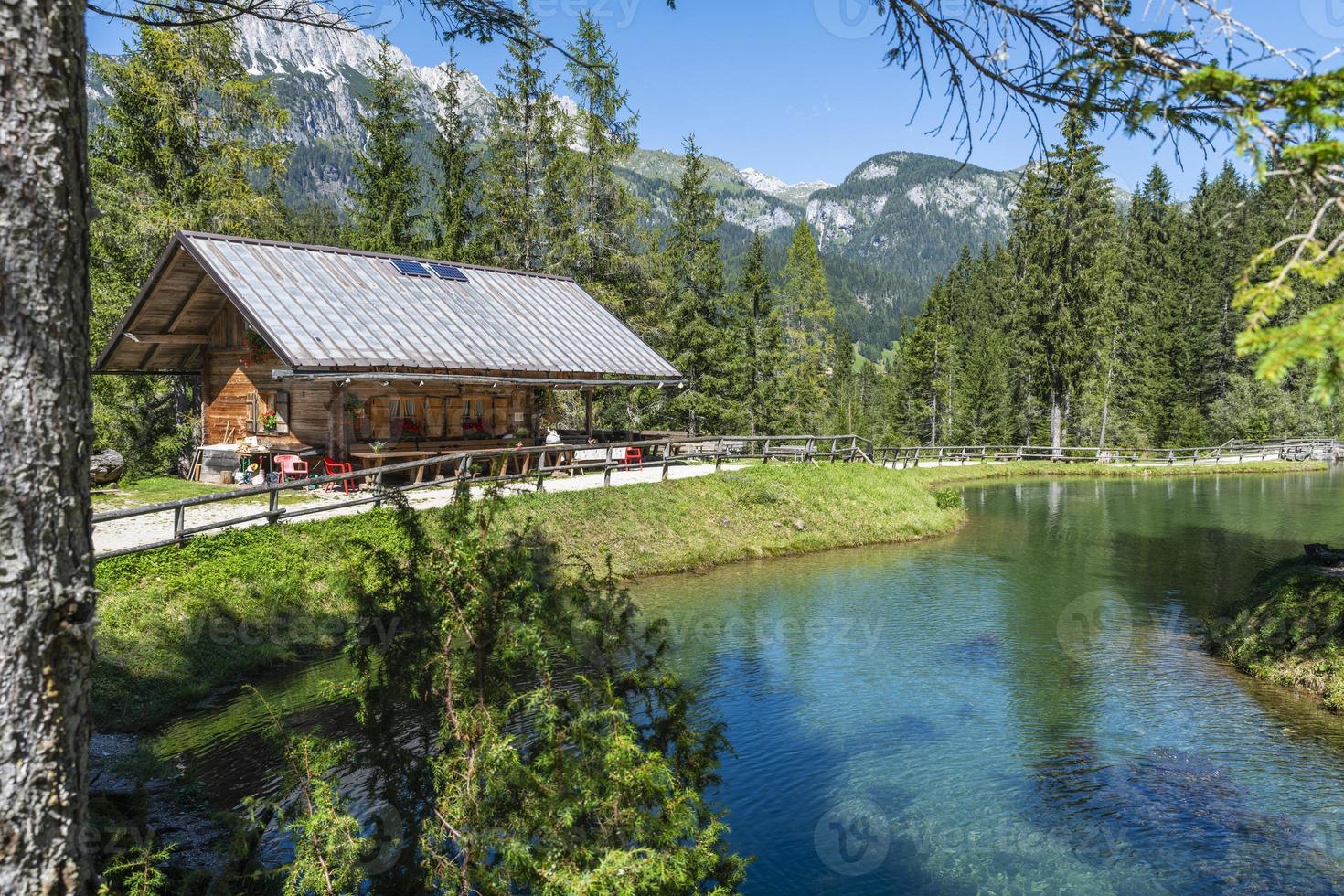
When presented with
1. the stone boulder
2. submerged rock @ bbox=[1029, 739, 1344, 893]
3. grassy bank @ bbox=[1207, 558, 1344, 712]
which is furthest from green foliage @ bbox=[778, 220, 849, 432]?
submerged rock @ bbox=[1029, 739, 1344, 893]

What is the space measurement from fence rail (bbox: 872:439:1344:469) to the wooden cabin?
1162 inches

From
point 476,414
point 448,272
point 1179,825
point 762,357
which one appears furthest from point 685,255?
point 1179,825

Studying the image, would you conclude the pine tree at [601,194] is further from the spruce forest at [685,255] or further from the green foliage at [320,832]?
the green foliage at [320,832]

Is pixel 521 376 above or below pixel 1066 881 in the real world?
above

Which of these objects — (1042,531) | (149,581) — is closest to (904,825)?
(149,581)

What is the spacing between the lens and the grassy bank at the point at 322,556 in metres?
11.7

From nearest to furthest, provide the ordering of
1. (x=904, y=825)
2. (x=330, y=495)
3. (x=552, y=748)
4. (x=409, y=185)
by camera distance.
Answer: (x=552, y=748), (x=904, y=825), (x=330, y=495), (x=409, y=185)

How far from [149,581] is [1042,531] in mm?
25057

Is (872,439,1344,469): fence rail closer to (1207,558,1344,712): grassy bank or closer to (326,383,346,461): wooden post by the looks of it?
(1207,558,1344,712): grassy bank

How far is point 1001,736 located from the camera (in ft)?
35.3

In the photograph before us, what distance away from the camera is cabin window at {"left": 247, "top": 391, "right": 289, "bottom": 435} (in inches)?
896

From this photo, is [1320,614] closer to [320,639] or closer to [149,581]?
[320,639]

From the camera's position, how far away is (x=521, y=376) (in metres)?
23.9

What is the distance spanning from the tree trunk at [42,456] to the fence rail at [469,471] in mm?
2965
